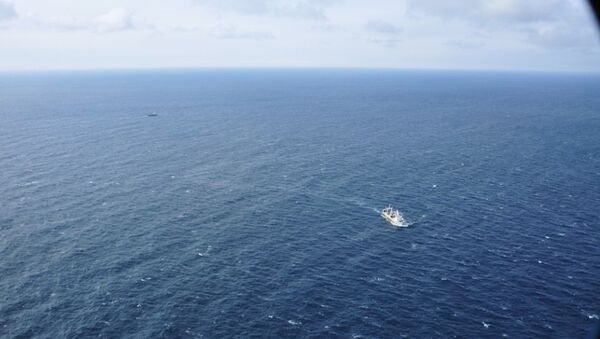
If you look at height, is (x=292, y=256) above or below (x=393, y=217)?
below

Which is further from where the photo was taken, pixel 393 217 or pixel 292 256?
pixel 393 217

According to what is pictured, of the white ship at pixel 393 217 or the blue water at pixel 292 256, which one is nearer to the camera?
the blue water at pixel 292 256

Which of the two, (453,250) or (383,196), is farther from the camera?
(383,196)

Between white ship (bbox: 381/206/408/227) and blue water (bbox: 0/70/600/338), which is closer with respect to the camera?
blue water (bbox: 0/70/600/338)

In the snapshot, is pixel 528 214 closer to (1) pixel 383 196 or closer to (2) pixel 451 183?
(2) pixel 451 183

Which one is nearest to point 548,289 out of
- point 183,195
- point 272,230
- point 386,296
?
point 386,296

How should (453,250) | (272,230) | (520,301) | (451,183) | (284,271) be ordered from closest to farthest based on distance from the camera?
(520,301), (284,271), (453,250), (272,230), (451,183)

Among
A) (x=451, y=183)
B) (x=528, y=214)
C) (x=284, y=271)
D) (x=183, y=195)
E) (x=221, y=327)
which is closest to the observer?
(x=221, y=327)

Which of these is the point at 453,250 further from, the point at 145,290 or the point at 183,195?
the point at 183,195
